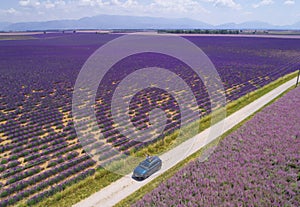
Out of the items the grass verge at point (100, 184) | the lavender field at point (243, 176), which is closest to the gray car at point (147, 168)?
the grass verge at point (100, 184)

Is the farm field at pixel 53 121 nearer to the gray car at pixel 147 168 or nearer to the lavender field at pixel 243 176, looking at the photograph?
the gray car at pixel 147 168

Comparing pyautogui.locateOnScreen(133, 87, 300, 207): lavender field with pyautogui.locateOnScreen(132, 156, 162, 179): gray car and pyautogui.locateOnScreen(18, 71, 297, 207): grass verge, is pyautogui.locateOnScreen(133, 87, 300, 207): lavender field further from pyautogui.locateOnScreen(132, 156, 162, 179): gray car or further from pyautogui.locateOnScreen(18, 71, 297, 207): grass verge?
pyautogui.locateOnScreen(132, 156, 162, 179): gray car

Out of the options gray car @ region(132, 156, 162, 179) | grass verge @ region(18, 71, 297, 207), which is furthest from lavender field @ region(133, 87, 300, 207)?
gray car @ region(132, 156, 162, 179)

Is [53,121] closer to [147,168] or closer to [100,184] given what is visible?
[100,184]

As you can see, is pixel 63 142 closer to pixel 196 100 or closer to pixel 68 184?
pixel 68 184

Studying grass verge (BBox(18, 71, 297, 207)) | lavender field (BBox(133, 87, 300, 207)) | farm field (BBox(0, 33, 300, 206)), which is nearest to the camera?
lavender field (BBox(133, 87, 300, 207))

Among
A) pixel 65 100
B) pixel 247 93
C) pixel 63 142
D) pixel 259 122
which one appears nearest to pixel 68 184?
pixel 63 142
